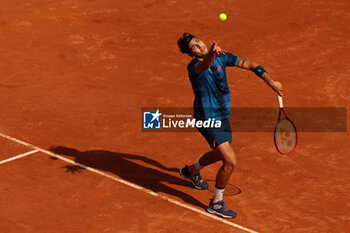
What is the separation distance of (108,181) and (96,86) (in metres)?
4.10

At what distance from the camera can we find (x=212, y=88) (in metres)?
8.52

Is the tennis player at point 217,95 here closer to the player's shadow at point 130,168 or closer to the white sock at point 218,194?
the white sock at point 218,194

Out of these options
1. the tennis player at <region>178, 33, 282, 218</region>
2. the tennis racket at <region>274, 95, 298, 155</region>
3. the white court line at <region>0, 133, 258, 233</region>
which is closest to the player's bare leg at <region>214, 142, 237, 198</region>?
the tennis player at <region>178, 33, 282, 218</region>

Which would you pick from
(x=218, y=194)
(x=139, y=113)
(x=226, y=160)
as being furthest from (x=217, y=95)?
(x=139, y=113)

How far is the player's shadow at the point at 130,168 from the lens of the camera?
9625 mm

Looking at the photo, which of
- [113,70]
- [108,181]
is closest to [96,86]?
[113,70]

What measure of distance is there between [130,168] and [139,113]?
218 cm

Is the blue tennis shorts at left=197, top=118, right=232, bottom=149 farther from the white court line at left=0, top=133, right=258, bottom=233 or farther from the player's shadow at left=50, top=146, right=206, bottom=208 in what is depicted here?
the player's shadow at left=50, top=146, right=206, bottom=208

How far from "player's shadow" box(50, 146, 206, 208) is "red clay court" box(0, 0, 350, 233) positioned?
2 cm

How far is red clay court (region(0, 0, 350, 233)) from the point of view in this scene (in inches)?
350

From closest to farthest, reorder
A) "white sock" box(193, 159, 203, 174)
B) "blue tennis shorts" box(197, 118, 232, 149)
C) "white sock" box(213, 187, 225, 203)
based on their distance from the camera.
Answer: "blue tennis shorts" box(197, 118, 232, 149) → "white sock" box(213, 187, 225, 203) → "white sock" box(193, 159, 203, 174)

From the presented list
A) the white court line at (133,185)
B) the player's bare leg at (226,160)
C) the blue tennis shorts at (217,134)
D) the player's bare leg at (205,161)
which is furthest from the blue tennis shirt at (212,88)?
the white court line at (133,185)

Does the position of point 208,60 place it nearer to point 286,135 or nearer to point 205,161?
point 205,161

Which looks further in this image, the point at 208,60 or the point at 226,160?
the point at 226,160
